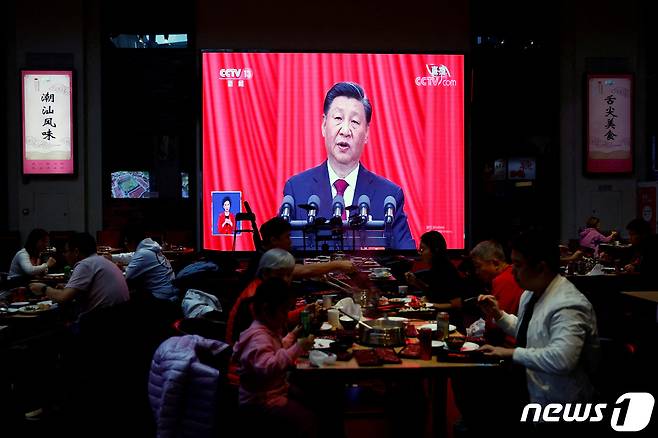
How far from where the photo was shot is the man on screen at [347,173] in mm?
9969

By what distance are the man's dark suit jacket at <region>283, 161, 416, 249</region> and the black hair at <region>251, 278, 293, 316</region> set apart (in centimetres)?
706

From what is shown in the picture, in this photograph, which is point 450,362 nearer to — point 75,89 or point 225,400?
point 225,400

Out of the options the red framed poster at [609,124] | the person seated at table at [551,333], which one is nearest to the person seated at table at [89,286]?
the person seated at table at [551,333]

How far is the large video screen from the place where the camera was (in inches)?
394

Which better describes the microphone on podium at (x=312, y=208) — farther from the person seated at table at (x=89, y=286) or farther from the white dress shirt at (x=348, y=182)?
the person seated at table at (x=89, y=286)

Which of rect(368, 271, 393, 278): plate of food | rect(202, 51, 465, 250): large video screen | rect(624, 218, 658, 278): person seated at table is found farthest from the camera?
rect(202, 51, 465, 250): large video screen

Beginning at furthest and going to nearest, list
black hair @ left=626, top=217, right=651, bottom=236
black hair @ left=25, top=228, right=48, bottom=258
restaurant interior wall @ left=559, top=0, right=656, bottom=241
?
restaurant interior wall @ left=559, top=0, right=656, bottom=241 < black hair @ left=626, top=217, right=651, bottom=236 < black hair @ left=25, top=228, right=48, bottom=258

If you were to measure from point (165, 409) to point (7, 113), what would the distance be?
9.46 m

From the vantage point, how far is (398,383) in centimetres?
394

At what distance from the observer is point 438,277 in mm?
4945

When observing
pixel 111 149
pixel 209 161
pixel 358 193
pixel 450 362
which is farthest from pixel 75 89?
pixel 450 362

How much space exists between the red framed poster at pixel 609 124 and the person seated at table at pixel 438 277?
21.6 ft

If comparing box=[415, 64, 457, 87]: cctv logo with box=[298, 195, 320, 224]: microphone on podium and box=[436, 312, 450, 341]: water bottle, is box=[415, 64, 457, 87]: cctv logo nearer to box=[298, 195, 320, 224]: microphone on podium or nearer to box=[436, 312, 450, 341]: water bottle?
box=[298, 195, 320, 224]: microphone on podium

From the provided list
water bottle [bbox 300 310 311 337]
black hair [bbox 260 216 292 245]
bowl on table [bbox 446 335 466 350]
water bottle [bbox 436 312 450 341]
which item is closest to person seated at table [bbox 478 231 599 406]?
bowl on table [bbox 446 335 466 350]
